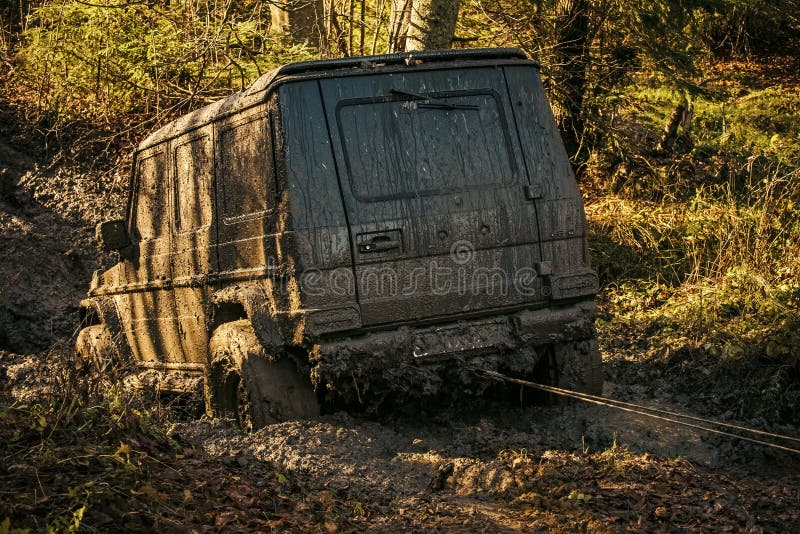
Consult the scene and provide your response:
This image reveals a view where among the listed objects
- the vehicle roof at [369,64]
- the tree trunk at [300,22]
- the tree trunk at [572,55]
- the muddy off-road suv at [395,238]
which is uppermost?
the tree trunk at [300,22]

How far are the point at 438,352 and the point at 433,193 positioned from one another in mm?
977

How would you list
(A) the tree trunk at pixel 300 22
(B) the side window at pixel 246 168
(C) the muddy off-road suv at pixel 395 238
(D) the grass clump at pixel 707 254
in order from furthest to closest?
(A) the tree trunk at pixel 300 22
(D) the grass clump at pixel 707 254
(B) the side window at pixel 246 168
(C) the muddy off-road suv at pixel 395 238

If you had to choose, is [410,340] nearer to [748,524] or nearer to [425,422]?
[425,422]

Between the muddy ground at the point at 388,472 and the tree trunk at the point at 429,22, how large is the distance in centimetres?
518

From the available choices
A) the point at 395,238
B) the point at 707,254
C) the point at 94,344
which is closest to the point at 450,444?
the point at 395,238

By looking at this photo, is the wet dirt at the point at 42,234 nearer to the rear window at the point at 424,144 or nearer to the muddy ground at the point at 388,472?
the muddy ground at the point at 388,472

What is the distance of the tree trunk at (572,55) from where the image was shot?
12.7m

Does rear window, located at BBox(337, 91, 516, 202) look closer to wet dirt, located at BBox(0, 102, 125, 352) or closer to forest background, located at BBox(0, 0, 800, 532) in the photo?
forest background, located at BBox(0, 0, 800, 532)

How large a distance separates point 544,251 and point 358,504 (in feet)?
7.41

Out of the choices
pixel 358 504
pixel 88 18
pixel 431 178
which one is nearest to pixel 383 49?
pixel 88 18

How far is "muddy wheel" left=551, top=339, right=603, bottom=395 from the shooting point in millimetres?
6609

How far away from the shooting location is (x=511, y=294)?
20.5 ft

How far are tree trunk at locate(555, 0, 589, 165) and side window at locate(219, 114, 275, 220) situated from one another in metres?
6.78

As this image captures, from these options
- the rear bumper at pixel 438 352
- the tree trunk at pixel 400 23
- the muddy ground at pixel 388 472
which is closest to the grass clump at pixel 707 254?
the muddy ground at pixel 388 472
